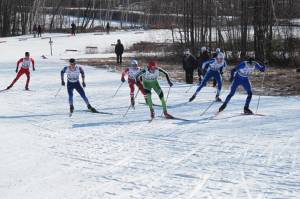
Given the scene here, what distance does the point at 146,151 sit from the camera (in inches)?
446

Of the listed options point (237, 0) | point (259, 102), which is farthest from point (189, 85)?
point (237, 0)

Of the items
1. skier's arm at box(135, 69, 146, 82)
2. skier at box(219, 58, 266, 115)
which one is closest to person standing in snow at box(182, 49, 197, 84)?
skier's arm at box(135, 69, 146, 82)

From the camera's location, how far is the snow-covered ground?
8.65 metres

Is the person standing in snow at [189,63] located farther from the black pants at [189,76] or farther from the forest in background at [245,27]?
the forest in background at [245,27]

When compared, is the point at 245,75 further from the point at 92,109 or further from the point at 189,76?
the point at 189,76

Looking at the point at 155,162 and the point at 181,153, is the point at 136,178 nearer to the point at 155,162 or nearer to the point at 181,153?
the point at 155,162

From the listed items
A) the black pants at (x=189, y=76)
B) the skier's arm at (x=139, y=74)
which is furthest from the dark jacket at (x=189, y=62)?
the skier's arm at (x=139, y=74)

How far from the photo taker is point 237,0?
127 ft

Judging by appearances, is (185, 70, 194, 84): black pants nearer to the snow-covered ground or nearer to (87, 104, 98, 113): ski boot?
the snow-covered ground

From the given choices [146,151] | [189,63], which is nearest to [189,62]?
[189,63]

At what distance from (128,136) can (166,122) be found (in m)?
2.04

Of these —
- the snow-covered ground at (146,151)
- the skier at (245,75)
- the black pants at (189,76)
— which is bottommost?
the snow-covered ground at (146,151)

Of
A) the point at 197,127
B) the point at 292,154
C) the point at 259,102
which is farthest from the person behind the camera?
the point at 259,102

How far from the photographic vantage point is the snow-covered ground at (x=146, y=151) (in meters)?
8.65
